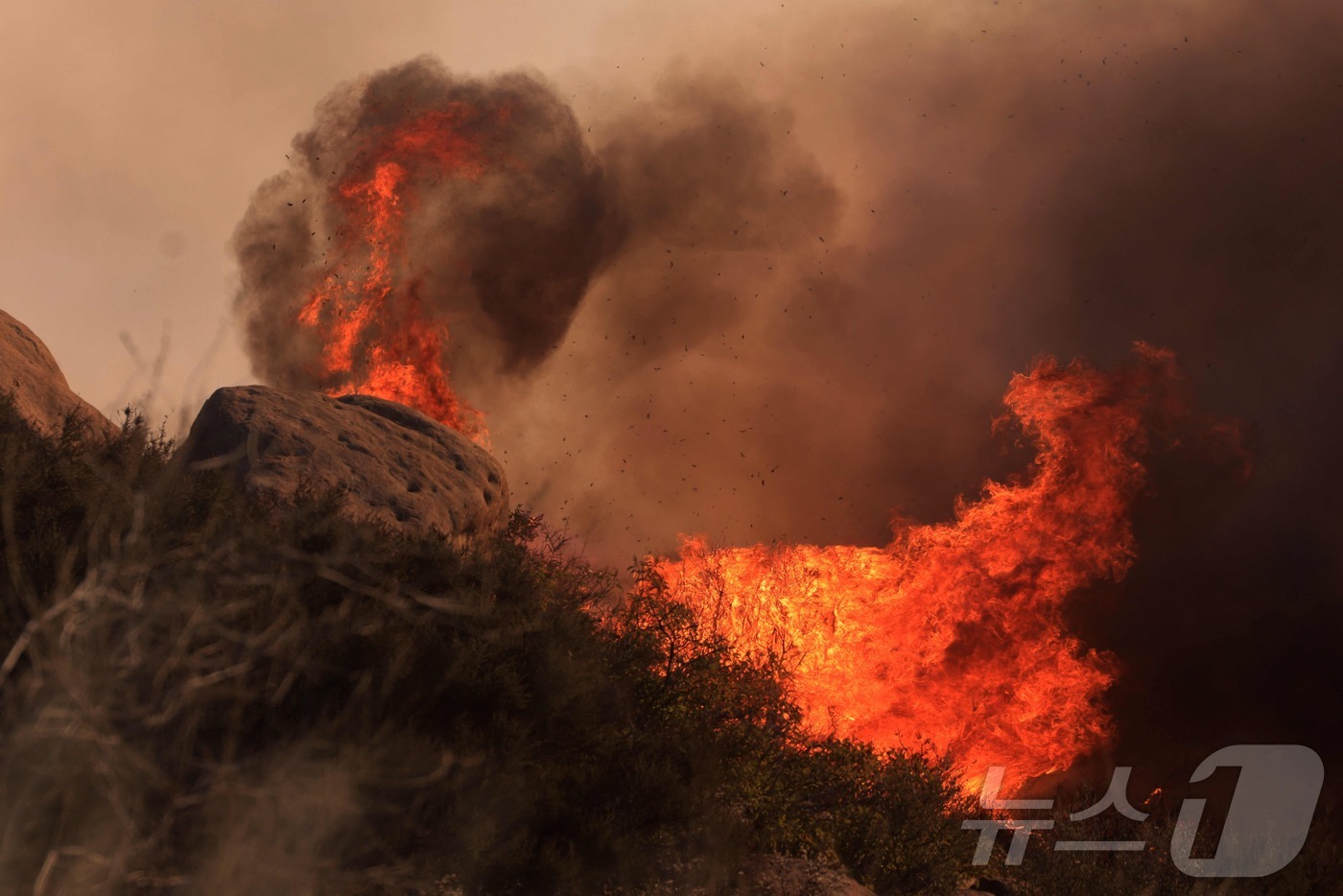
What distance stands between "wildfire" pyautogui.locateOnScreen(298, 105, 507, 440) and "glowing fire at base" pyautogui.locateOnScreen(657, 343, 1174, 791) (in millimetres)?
7097

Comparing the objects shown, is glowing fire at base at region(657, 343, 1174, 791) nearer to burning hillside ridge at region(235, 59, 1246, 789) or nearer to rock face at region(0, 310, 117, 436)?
burning hillside ridge at region(235, 59, 1246, 789)

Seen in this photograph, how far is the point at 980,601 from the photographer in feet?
76.7

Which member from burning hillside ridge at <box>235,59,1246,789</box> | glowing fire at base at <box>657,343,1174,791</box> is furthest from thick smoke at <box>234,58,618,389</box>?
glowing fire at base at <box>657,343,1174,791</box>

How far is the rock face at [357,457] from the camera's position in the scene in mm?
13016

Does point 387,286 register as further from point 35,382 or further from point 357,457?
point 357,457

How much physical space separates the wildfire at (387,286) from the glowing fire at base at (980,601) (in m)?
7.10

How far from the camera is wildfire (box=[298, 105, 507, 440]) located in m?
23.8

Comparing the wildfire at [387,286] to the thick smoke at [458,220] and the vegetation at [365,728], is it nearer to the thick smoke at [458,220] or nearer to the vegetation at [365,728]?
the thick smoke at [458,220]

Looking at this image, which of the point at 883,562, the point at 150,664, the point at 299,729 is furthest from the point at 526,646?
the point at 883,562

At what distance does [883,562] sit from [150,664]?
18614 millimetres

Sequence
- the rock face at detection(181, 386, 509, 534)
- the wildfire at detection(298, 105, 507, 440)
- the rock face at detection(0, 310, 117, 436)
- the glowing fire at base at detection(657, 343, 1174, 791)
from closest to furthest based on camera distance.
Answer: the rock face at detection(181, 386, 509, 534)
the rock face at detection(0, 310, 117, 436)
the glowing fire at base at detection(657, 343, 1174, 791)
the wildfire at detection(298, 105, 507, 440)

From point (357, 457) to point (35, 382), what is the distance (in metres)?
4.26

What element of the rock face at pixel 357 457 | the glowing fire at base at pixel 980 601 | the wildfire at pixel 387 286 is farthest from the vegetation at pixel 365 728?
the wildfire at pixel 387 286

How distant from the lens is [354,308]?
24062 millimetres
